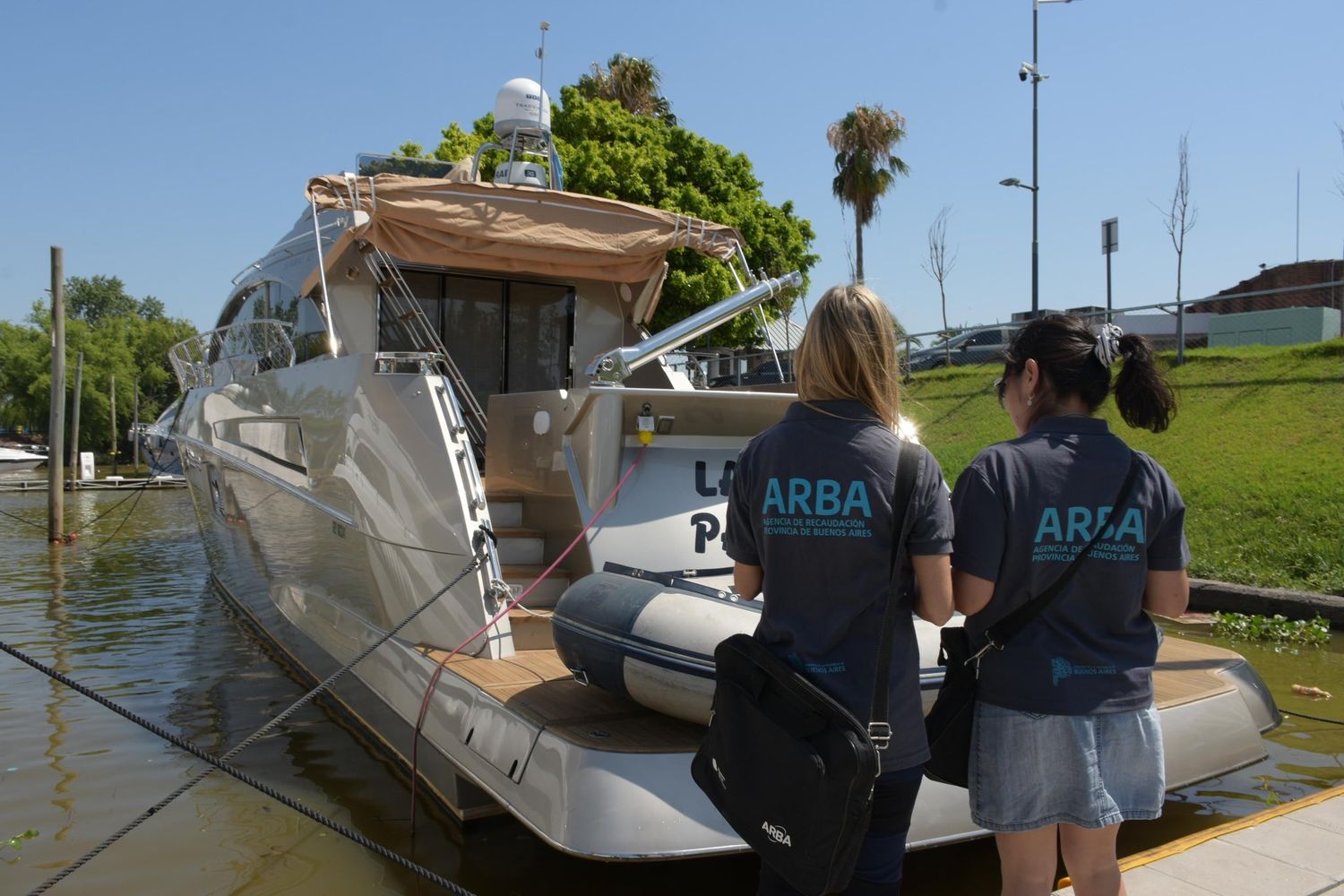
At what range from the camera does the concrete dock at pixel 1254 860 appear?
3156 mm

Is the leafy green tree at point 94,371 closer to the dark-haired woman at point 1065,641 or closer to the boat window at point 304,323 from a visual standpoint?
the boat window at point 304,323

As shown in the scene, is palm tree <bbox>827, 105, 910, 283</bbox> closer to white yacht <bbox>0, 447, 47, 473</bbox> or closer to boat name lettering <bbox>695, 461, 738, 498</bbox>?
boat name lettering <bbox>695, 461, 738, 498</bbox>

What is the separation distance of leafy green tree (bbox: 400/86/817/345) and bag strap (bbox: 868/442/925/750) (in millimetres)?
17143

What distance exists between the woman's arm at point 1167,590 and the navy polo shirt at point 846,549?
0.60m

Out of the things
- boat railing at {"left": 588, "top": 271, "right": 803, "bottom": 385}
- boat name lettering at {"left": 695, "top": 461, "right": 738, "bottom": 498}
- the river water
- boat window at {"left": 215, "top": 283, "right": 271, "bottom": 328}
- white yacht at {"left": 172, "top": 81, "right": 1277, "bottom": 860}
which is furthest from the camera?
boat window at {"left": 215, "top": 283, "right": 271, "bottom": 328}

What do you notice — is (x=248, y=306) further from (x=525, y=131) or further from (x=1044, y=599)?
(x=1044, y=599)

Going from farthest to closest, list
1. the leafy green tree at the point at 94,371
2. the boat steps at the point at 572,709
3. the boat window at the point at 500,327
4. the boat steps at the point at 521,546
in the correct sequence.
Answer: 1. the leafy green tree at the point at 94,371
2. the boat window at the point at 500,327
3. the boat steps at the point at 521,546
4. the boat steps at the point at 572,709

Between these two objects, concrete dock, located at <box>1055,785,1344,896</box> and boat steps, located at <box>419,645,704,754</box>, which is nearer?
concrete dock, located at <box>1055,785,1344,896</box>

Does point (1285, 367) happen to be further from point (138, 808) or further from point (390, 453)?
point (138, 808)

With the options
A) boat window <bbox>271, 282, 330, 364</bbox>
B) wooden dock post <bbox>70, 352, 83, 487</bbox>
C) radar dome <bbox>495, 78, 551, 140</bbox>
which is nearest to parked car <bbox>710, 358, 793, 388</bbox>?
radar dome <bbox>495, 78, 551, 140</bbox>

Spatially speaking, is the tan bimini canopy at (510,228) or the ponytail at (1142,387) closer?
the ponytail at (1142,387)

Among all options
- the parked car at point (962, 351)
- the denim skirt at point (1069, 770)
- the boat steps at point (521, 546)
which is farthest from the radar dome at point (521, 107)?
the parked car at point (962, 351)

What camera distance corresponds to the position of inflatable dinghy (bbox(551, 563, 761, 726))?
3240 mm

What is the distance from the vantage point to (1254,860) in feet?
11.1
